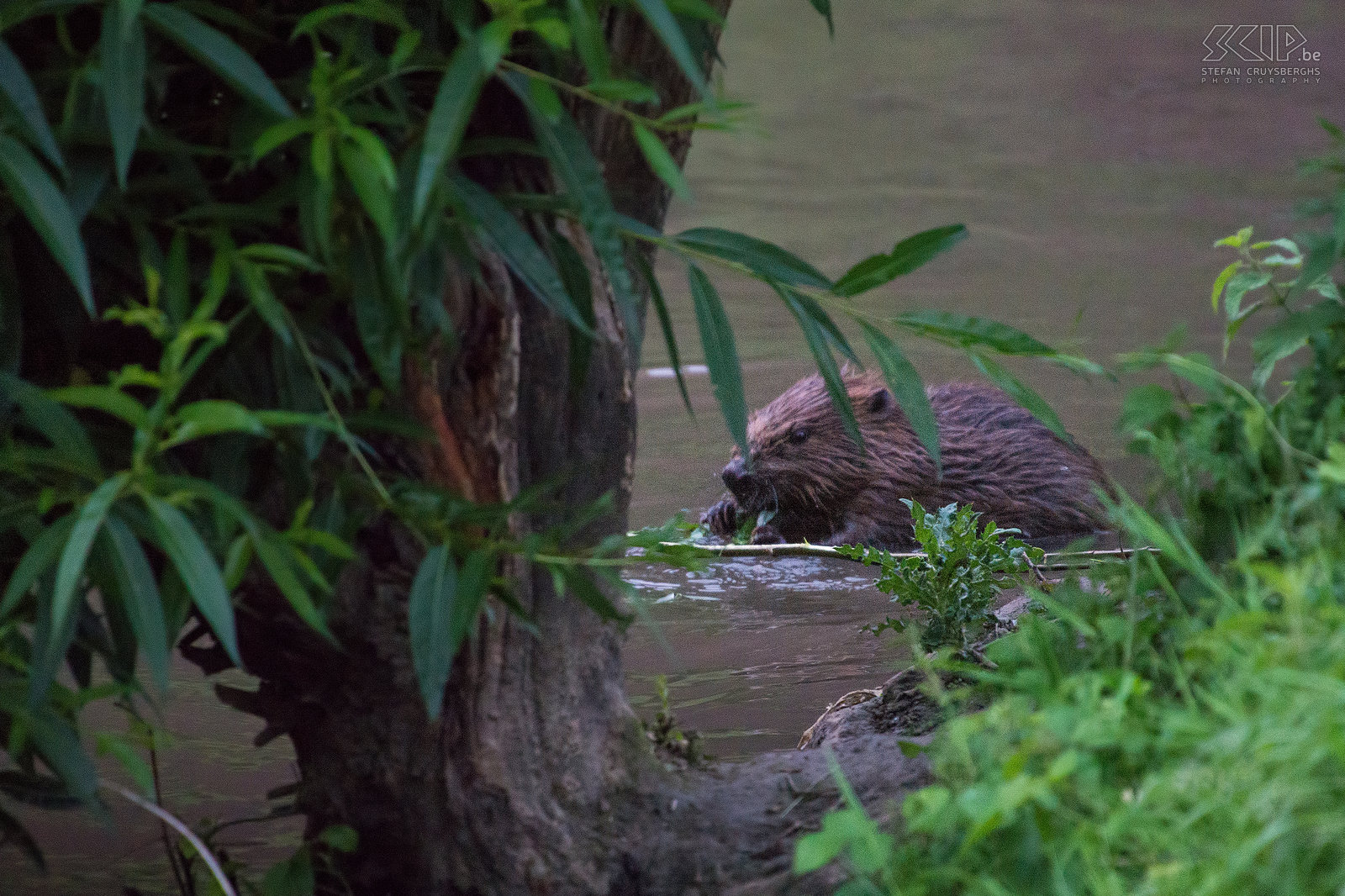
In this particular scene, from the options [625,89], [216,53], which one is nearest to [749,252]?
[625,89]

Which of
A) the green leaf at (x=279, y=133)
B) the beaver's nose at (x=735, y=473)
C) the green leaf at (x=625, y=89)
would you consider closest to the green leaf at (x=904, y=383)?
the green leaf at (x=625, y=89)

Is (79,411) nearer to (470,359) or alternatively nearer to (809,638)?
(470,359)

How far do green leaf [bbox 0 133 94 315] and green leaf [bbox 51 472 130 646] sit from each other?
A: 0.18 meters

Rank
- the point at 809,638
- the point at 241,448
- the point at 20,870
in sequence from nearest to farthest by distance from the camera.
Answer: the point at 241,448 < the point at 20,870 < the point at 809,638

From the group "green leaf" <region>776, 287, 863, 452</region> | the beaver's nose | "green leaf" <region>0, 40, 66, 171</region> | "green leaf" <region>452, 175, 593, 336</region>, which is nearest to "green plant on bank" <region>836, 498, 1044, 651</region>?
"green leaf" <region>776, 287, 863, 452</region>

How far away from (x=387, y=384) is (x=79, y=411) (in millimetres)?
468

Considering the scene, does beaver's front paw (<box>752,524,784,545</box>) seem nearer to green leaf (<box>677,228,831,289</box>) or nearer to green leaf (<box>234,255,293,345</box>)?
green leaf (<box>677,228,831,289</box>)

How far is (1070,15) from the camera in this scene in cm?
1324

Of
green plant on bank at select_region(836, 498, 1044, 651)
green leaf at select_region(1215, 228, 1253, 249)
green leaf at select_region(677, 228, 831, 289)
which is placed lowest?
green plant on bank at select_region(836, 498, 1044, 651)

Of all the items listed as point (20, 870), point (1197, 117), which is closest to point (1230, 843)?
point (20, 870)

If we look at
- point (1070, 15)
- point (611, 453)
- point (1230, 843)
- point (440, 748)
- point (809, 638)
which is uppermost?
point (1070, 15)

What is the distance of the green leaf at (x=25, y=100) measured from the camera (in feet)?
4.96

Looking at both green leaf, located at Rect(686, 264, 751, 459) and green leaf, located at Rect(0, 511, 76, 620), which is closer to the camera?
green leaf, located at Rect(0, 511, 76, 620)

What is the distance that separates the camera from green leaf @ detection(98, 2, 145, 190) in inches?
58.6
